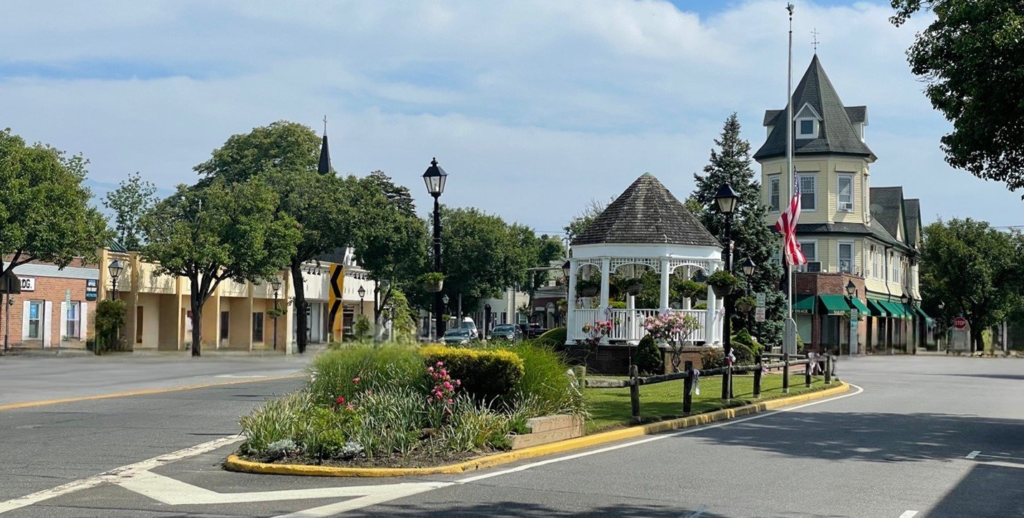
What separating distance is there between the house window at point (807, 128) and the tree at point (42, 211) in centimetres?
3918

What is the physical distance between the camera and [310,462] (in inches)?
492

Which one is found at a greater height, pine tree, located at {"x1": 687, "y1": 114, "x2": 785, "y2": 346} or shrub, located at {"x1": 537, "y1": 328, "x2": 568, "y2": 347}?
pine tree, located at {"x1": 687, "y1": 114, "x2": 785, "y2": 346}

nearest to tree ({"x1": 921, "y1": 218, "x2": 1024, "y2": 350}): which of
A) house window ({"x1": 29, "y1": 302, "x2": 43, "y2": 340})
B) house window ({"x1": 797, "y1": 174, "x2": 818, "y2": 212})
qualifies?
house window ({"x1": 797, "y1": 174, "x2": 818, "y2": 212})

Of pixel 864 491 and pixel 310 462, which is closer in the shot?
pixel 864 491

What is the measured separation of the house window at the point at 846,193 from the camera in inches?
2554

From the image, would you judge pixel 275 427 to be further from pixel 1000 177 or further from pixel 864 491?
pixel 1000 177

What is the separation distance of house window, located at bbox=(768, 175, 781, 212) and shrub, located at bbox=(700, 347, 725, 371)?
33090mm

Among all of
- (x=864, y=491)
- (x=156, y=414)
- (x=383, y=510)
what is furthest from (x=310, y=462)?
(x=156, y=414)

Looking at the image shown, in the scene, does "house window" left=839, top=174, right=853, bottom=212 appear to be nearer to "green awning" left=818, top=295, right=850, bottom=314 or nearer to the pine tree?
"green awning" left=818, top=295, right=850, bottom=314

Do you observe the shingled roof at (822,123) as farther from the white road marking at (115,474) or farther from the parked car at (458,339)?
the white road marking at (115,474)

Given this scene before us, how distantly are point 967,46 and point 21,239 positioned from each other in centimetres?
3516

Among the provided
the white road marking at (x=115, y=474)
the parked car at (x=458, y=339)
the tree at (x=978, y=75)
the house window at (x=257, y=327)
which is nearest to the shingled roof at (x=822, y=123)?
the parked car at (x=458, y=339)

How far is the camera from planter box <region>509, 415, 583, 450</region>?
14.1 m

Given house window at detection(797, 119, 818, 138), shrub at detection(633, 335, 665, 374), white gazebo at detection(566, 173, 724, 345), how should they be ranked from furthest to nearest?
house window at detection(797, 119, 818, 138)
white gazebo at detection(566, 173, 724, 345)
shrub at detection(633, 335, 665, 374)
